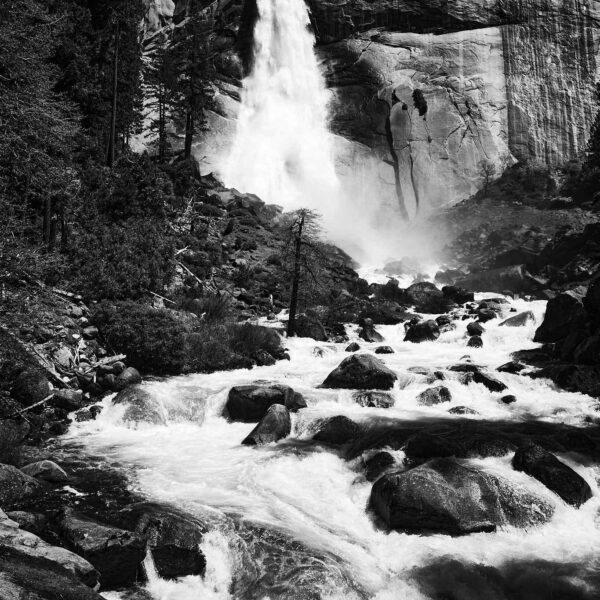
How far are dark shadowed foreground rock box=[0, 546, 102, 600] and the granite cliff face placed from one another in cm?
5616

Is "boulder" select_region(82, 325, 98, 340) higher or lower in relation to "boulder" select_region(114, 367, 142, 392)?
higher

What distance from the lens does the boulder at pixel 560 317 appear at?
22812 mm

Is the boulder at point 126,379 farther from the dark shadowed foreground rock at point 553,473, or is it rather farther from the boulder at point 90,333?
the dark shadowed foreground rock at point 553,473

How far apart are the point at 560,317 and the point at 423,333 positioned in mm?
5921

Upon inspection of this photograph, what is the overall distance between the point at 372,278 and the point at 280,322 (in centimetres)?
1616

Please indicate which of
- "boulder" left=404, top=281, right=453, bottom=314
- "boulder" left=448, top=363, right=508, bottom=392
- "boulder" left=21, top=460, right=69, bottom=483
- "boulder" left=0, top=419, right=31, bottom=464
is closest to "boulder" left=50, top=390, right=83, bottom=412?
"boulder" left=0, top=419, right=31, bottom=464

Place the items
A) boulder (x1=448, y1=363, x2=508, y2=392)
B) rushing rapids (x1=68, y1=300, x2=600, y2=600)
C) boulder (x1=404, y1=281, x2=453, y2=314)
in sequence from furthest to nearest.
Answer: boulder (x1=404, y1=281, x2=453, y2=314) → boulder (x1=448, y1=363, x2=508, y2=392) → rushing rapids (x1=68, y1=300, x2=600, y2=600)

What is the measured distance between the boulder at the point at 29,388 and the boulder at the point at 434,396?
9.87 metres

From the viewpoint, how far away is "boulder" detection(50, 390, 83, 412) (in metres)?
13.1

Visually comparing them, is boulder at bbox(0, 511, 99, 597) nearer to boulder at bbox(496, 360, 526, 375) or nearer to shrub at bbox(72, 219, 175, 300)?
shrub at bbox(72, 219, 175, 300)

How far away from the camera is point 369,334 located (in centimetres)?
2628

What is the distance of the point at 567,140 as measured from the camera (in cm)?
6031

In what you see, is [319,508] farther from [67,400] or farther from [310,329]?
[310,329]

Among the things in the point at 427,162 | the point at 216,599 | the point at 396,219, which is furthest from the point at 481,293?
the point at 216,599
